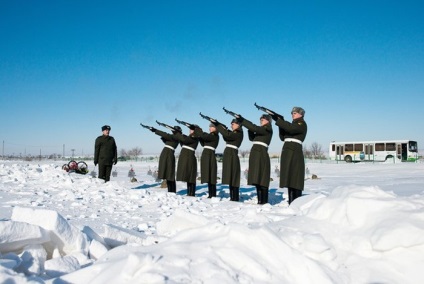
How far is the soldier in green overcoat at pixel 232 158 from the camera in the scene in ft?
26.9

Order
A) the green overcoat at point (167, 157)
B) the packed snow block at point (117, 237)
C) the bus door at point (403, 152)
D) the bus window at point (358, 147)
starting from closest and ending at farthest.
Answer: the packed snow block at point (117, 237) < the green overcoat at point (167, 157) < the bus door at point (403, 152) < the bus window at point (358, 147)

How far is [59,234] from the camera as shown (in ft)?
8.80

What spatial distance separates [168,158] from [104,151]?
6.17ft

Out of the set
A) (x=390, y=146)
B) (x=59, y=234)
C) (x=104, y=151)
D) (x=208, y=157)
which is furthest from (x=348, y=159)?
(x=59, y=234)

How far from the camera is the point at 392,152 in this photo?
33.1 m

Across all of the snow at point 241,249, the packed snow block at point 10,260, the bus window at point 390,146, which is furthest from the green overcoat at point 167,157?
the bus window at point 390,146

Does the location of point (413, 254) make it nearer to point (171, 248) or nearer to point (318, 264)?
point (318, 264)

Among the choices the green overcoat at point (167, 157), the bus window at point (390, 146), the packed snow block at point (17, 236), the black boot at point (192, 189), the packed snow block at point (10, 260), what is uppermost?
the bus window at point (390, 146)

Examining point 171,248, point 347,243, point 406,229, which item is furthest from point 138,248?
point 406,229

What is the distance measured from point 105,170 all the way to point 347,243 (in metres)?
8.74

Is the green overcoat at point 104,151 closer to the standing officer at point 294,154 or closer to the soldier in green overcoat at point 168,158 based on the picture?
the soldier in green overcoat at point 168,158

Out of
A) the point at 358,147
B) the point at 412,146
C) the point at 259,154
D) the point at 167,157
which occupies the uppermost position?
the point at 412,146

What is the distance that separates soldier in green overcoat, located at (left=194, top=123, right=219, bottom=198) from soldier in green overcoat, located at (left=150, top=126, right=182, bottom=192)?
1.00 m

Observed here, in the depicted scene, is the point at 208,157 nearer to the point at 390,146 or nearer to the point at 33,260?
the point at 33,260
